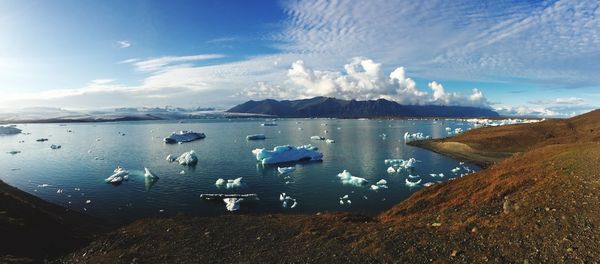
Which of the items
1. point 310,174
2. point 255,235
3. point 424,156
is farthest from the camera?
point 424,156

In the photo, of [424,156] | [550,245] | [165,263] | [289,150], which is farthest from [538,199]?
[424,156]

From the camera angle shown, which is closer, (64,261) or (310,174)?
(64,261)

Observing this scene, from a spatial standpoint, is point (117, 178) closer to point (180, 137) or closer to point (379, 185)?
point (379, 185)

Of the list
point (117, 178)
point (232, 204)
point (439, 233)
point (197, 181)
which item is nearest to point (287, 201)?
point (232, 204)

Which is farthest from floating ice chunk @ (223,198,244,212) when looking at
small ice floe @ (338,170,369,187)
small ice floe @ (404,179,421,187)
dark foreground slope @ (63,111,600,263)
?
small ice floe @ (404,179,421,187)

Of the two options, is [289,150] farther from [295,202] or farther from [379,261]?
[379,261]

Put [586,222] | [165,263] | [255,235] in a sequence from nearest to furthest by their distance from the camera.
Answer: [586,222] < [165,263] < [255,235]
